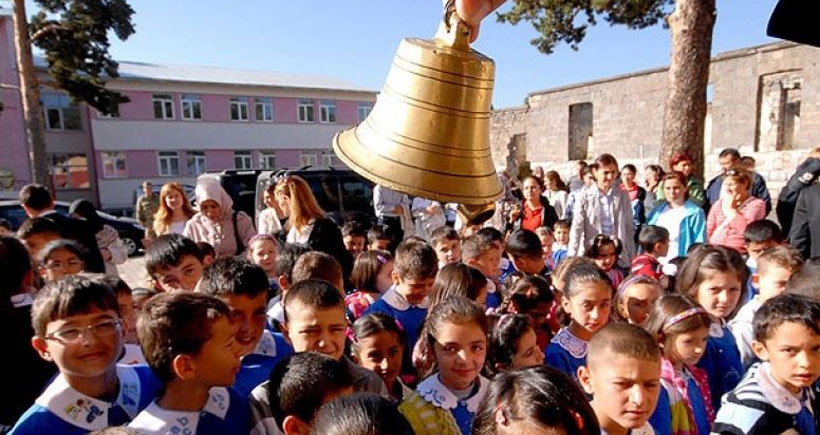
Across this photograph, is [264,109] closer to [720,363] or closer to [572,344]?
[572,344]

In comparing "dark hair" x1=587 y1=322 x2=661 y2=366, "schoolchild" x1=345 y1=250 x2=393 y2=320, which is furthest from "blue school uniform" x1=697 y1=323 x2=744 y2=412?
"schoolchild" x1=345 y1=250 x2=393 y2=320

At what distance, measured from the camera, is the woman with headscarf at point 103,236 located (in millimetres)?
4336

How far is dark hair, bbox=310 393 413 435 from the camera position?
4.41 ft

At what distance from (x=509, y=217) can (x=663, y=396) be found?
398 cm

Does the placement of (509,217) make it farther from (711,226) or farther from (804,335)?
(804,335)

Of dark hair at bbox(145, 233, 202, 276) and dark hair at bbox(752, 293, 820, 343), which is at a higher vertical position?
dark hair at bbox(145, 233, 202, 276)

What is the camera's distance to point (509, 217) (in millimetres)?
6020

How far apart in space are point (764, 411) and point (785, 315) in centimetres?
43

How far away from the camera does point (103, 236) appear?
4.69 metres

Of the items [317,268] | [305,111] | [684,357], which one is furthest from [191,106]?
[684,357]

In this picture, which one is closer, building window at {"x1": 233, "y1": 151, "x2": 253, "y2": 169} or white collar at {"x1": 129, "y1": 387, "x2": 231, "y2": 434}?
white collar at {"x1": 129, "y1": 387, "x2": 231, "y2": 434}

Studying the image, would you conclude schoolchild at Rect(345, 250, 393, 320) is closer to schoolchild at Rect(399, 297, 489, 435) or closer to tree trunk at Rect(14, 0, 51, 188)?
schoolchild at Rect(399, 297, 489, 435)

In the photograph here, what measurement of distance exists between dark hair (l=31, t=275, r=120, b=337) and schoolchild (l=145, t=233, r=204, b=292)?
1.04m

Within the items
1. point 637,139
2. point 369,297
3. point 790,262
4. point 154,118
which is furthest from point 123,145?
point 790,262
